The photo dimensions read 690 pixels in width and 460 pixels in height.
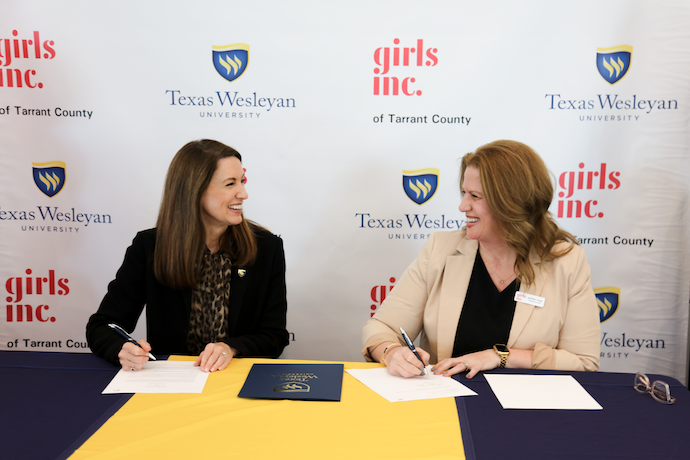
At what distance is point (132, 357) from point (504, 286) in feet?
4.28

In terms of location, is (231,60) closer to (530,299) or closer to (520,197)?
(520,197)

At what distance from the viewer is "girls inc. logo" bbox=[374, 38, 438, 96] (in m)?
2.78

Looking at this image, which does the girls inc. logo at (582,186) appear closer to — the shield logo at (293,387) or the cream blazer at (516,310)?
the cream blazer at (516,310)

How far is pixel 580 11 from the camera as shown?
107 inches

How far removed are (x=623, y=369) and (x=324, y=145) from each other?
2202mm

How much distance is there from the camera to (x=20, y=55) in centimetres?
287

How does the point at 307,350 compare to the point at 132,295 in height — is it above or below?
below

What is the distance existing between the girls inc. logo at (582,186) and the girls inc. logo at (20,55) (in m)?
3.04

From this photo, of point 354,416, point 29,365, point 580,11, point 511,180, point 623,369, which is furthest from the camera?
point 623,369

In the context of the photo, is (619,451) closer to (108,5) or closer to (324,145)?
(324,145)

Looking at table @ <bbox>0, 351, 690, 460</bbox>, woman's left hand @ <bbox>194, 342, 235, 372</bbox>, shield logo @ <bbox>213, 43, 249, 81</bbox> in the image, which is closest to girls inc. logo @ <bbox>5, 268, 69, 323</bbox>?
shield logo @ <bbox>213, 43, 249, 81</bbox>

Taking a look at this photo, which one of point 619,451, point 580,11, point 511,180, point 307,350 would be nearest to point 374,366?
point 619,451

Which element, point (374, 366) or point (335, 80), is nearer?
point (374, 366)

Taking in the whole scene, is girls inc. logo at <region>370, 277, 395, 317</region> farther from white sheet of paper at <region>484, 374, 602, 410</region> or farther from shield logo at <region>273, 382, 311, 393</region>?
shield logo at <region>273, 382, 311, 393</region>
